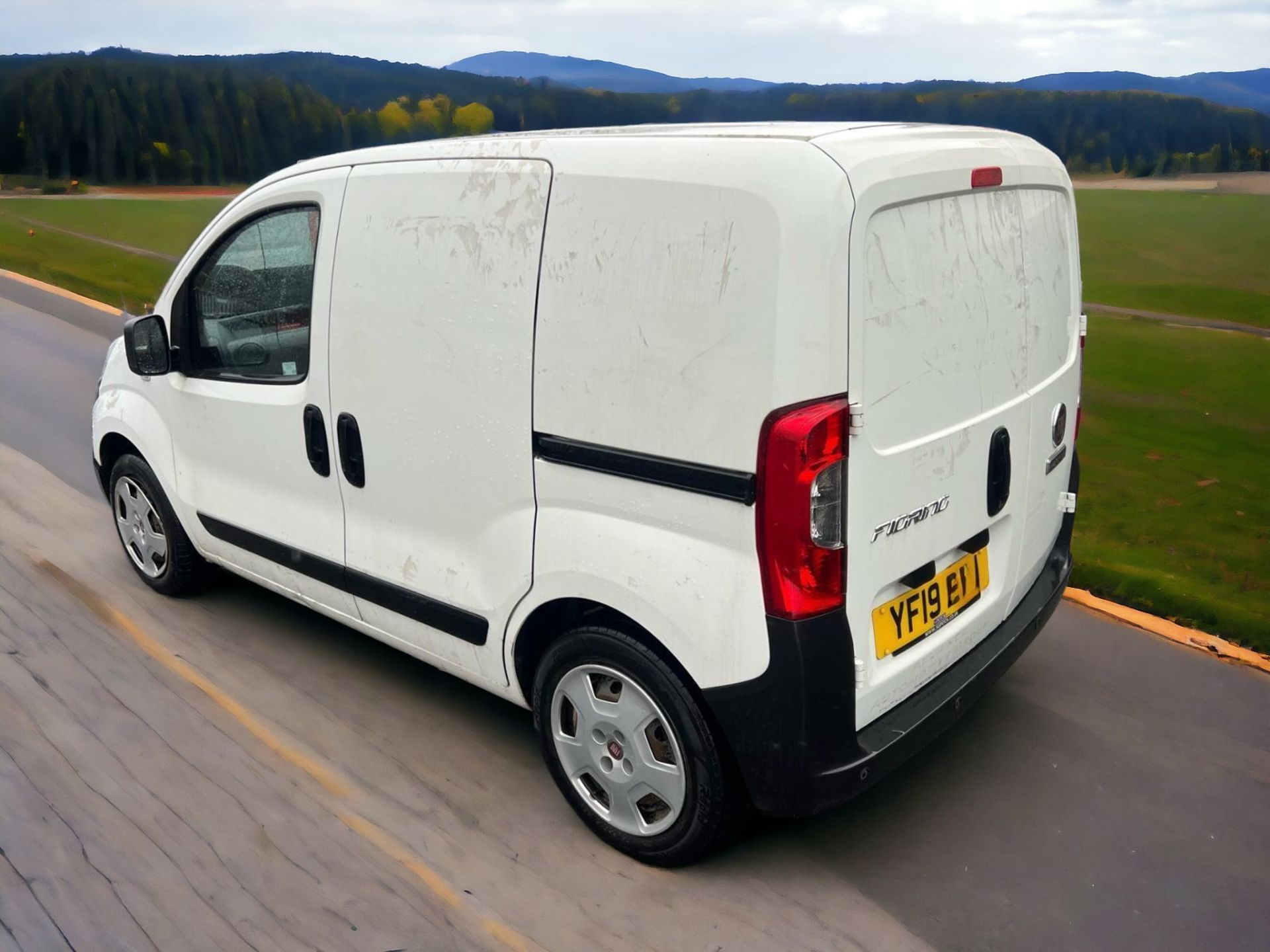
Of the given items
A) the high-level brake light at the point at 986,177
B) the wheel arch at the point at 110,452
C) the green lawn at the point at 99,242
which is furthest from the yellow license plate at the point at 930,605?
the green lawn at the point at 99,242

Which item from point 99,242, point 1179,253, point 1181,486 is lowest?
point 1179,253

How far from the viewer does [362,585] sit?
11.6 feet

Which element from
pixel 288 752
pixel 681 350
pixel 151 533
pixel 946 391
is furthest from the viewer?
pixel 151 533

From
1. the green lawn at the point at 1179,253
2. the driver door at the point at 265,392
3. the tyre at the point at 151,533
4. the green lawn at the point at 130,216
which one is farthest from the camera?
the green lawn at the point at 130,216

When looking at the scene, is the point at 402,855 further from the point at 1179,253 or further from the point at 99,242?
the point at 99,242

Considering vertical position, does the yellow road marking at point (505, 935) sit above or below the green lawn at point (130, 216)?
below

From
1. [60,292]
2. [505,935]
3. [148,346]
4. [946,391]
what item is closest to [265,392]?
[148,346]

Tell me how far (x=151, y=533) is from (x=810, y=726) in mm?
3350

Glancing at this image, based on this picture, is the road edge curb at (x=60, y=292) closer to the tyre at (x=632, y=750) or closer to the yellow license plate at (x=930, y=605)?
the tyre at (x=632, y=750)

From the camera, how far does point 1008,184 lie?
2.89 metres

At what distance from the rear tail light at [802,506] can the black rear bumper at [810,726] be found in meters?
0.07

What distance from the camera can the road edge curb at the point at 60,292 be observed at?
41.4 ft

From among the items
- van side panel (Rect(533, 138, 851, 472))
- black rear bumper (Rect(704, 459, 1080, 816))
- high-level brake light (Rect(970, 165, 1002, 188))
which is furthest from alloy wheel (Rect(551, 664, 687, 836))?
high-level brake light (Rect(970, 165, 1002, 188))

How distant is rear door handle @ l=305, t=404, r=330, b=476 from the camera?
350cm
